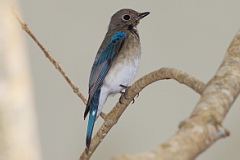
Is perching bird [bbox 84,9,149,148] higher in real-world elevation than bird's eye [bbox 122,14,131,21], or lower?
lower

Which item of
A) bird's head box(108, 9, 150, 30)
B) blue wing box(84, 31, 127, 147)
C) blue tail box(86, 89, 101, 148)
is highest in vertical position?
bird's head box(108, 9, 150, 30)

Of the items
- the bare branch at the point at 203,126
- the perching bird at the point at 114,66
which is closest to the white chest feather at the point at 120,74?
the perching bird at the point at 114,66

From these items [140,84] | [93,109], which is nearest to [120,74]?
[93,109]

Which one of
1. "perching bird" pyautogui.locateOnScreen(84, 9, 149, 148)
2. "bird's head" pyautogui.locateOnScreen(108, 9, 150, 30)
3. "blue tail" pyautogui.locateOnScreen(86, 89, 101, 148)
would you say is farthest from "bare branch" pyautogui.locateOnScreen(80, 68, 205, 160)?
"bird's head" pyautogui.locateOnScreen(108, 9, 150, 30)

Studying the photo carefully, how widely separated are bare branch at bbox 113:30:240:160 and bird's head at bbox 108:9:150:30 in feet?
4.48

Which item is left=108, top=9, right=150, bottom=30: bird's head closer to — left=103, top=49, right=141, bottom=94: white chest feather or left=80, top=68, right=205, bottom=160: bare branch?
left=103, top=49, right=141, bottom=94: white chest feather

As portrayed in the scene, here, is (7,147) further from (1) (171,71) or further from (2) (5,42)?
(1) (171,71)

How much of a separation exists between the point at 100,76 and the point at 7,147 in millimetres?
482

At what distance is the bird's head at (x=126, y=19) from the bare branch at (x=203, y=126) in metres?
1.36

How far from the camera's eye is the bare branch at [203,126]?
2.19ft

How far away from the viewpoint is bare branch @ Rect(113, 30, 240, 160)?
67 centimetres

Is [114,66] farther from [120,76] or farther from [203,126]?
[203,126]

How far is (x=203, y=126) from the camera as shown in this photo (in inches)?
28.6

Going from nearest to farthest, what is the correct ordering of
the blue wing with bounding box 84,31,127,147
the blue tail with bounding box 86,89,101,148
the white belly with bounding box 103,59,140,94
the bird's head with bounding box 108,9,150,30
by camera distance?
the blue tail with bounding box 86,89,101,148 → the blue wing with bounding box 84,31,127,147 → the white belly with bounding box 103,59,140,94 → the bird's head with bounding box 108,9,150,30
